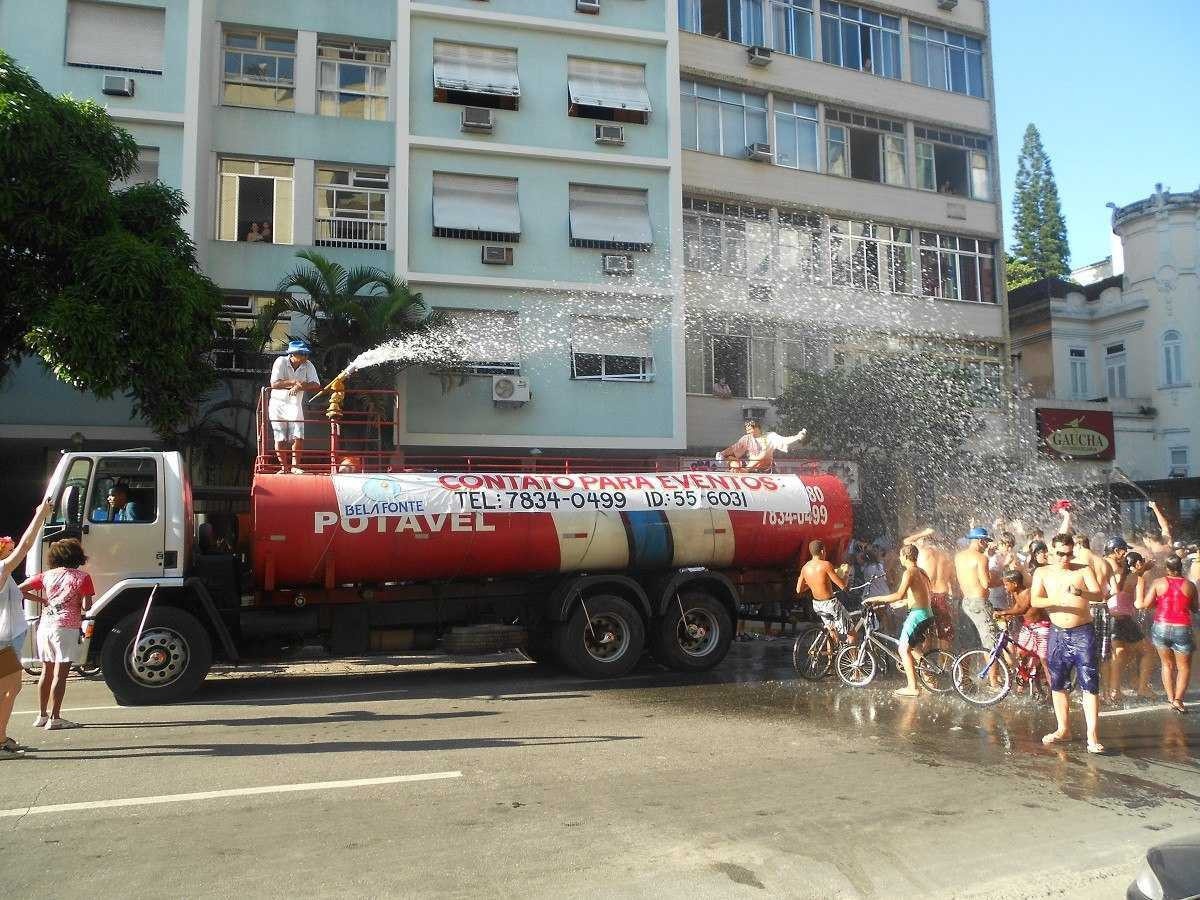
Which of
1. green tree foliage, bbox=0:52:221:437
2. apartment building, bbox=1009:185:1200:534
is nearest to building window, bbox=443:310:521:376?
green tree foliage, bbox=0:52:221:437

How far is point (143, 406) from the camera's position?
15219 millimetres

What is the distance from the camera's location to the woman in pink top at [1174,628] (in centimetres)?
988

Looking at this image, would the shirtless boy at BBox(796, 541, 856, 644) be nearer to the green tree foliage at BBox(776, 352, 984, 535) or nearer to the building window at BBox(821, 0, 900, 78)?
the green tree foliage at BBox(776, 352, 984, 535)

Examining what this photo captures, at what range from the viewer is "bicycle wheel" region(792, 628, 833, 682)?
11.3 metres

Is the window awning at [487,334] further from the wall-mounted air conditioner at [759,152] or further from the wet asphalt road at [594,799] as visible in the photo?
the wet asphalt road at [594,799]

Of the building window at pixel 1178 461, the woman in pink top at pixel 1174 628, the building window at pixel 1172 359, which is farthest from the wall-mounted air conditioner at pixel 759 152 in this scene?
the building window at pixel 1178 461

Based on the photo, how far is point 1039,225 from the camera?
2279 inches

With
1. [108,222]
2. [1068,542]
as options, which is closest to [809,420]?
[1068,542]

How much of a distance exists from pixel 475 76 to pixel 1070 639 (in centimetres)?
1686

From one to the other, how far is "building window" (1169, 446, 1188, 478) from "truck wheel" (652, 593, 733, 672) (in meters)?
24.3

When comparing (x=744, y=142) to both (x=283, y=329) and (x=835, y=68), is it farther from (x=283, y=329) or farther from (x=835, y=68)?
(x=283, y=329)

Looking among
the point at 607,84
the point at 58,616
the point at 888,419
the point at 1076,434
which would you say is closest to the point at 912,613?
the point at 58,616

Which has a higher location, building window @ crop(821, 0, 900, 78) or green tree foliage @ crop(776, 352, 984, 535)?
building window @ crop(821, 0, 900, 78)

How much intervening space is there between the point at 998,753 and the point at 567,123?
54.9 feet
